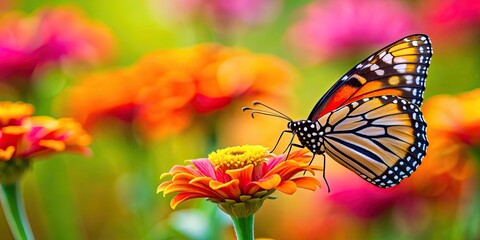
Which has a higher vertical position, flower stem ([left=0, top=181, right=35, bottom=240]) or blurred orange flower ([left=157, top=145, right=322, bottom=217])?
blurred orange flower ([left=157, top=145, right=322, bottom=217])

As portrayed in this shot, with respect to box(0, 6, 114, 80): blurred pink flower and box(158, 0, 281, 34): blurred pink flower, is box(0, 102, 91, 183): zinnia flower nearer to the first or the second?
box(0, 6, 114, 80): blurred pink flower

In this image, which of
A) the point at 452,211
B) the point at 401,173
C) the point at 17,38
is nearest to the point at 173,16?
the point at 17,38

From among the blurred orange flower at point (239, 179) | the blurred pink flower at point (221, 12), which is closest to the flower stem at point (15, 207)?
the blurred orange flower at point (239, 179)

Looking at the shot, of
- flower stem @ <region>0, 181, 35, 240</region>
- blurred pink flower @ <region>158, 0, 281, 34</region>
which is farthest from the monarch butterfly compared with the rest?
blurred pink flower @ <region>158, 0, 281, 34</region>

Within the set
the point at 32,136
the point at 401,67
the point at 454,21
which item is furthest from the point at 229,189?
the point at 454,21

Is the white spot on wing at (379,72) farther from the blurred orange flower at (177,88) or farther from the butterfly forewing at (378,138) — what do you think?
the blurred orange flower at (177,88)

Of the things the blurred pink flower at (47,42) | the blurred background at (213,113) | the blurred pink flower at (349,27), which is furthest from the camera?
the blurred pink flower at (349,27)

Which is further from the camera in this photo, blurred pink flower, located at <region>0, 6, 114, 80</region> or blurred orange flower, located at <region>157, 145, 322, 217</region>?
blurred pink flower, located at <region>0, 6, 114, 80</region>
